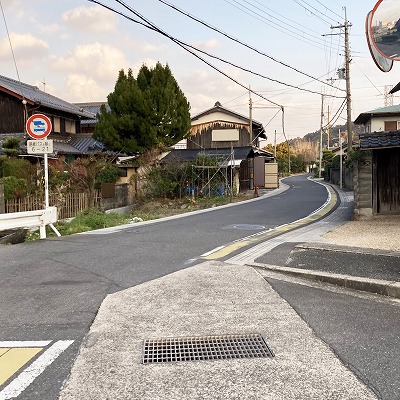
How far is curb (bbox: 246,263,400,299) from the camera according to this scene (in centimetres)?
548

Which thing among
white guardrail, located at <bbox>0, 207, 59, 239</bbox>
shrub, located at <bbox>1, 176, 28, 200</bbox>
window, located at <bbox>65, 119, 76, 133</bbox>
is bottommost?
white guardrail, located at <bbox>0, 207, 59, 239</bbox>

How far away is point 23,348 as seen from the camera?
12.6ft

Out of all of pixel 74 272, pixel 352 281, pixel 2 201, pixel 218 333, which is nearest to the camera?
pixel 218 333

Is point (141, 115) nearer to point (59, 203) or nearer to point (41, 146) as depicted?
point (59, 203)

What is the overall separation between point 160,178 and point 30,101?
968 centimetres

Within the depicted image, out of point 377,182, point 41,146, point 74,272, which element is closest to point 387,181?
point 377,182

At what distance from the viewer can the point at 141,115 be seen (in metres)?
28.6

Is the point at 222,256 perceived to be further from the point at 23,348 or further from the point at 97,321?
the point at 23,348

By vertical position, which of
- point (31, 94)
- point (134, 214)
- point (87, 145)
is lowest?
point (134, 214)

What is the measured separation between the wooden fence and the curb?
443 inches

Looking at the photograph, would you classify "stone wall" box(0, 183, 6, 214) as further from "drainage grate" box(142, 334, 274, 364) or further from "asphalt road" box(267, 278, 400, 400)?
"drainage grate" box(142, 334, 274, 364)

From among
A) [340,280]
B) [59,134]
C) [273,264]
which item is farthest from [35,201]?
[59,134]

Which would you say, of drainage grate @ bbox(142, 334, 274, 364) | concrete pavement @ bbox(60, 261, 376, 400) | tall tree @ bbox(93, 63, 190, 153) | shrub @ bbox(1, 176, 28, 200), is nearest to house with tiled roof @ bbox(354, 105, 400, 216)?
concrete pavement @ bbox(60, 261, 376, 400)

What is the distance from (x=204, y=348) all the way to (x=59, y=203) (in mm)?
13718
